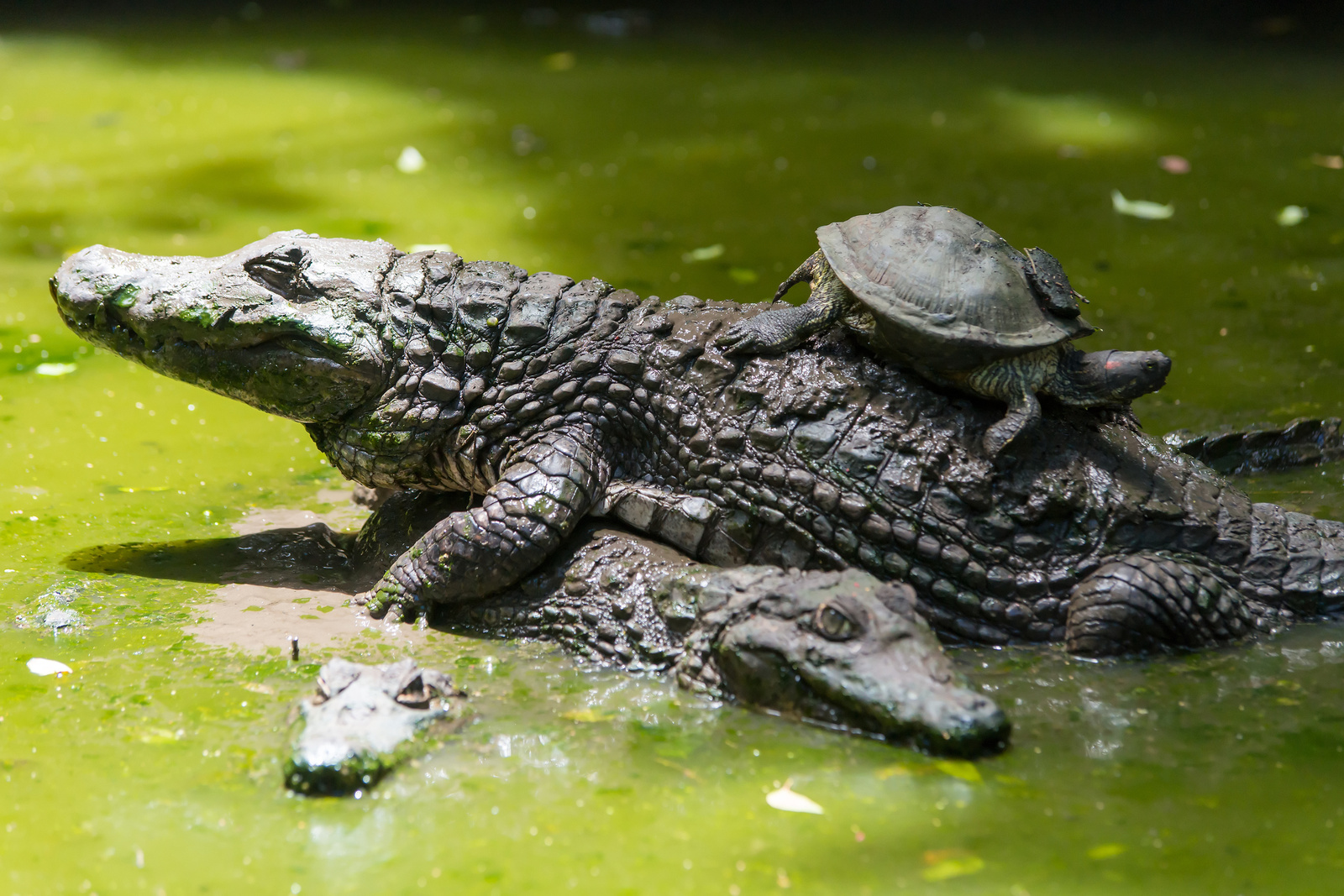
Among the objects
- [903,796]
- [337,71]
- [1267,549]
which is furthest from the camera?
[337,71]

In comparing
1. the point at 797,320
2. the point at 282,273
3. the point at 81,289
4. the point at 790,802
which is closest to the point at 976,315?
the point at 797,320

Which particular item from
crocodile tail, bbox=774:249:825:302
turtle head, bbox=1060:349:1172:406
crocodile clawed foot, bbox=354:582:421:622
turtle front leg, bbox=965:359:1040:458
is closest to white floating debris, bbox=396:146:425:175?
crocodile tail, bbox=774:249:825:302

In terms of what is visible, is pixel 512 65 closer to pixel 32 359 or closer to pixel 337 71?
pixel 337 71

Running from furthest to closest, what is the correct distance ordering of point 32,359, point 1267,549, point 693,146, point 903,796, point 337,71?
point 337,71, point 693,146, point 32,359, point 1267,549, point 903,796

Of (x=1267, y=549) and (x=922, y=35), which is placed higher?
(x=922, y=35)

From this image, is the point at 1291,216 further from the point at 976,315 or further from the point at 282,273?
the point at 282,273

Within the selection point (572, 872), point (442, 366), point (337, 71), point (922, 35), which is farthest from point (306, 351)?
point (922, 35)

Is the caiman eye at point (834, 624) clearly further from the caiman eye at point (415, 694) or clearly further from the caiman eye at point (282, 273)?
the caiman eye at point (282, 273)

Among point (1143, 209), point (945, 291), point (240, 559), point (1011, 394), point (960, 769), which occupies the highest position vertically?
point (945, 291)
